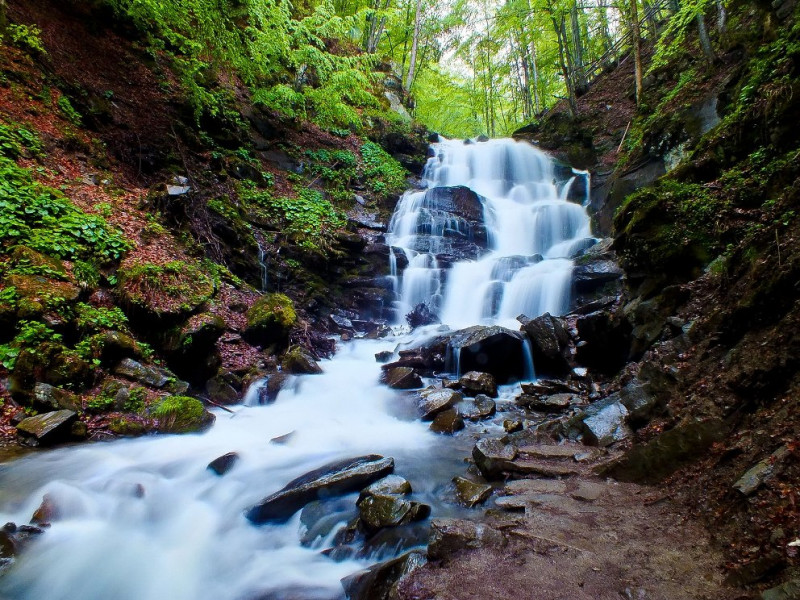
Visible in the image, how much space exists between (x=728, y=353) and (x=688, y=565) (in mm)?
2250

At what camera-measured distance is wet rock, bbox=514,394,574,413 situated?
20.6ft

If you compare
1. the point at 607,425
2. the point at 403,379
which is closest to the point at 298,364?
the point at 403,379

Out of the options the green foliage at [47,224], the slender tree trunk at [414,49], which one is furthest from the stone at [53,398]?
the slender tree trunk at [414,49]

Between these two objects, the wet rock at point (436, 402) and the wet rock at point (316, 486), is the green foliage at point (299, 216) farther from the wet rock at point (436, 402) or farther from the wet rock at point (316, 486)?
the wet rock at point (316, 486)

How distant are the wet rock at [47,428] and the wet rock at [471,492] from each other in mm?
4279

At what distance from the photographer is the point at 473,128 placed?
104ft

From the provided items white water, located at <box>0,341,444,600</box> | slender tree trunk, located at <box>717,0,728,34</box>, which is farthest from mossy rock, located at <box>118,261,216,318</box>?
slender tree trunk, located at <box>717,0,728,34</box>

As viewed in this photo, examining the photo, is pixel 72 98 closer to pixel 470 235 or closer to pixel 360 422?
pixel 360 422

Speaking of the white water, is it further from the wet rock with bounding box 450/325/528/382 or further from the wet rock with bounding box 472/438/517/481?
the wet rock with bounding box 450/325/528/382

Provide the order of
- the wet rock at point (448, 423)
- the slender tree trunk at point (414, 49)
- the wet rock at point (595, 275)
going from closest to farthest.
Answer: the wet rock at point (448, 423)
the wet rock at point (595, 275)
the slender tree trunk at point (414, 49)

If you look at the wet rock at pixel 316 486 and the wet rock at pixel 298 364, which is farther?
the wet rock at pixel 298 364

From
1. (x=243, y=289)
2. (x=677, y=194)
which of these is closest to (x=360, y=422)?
(x=243, y=289)

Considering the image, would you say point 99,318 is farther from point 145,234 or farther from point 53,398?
point 145,234

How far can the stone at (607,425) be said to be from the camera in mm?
4309
